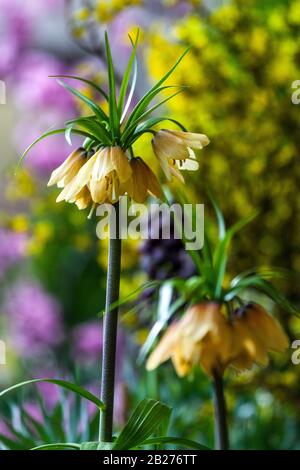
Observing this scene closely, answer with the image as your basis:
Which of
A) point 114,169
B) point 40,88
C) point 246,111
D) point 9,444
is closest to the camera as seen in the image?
point 114,169

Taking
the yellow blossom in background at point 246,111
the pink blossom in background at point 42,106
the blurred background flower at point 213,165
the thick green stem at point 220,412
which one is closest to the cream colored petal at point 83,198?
the thick green stem at point 220,412

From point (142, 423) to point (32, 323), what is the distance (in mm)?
721

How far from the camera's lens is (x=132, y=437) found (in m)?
0.31

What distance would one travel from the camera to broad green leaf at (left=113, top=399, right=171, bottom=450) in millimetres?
309

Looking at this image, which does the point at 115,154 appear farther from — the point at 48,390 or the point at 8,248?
the point at 8,248

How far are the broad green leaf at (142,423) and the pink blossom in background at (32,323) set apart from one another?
2.25 ft

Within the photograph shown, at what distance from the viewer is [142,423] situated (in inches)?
12.2

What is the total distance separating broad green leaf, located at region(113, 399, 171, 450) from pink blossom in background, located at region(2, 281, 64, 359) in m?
0.69

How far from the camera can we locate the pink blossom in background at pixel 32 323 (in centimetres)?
101

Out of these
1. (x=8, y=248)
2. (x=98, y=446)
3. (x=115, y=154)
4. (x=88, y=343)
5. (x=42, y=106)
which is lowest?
(x=98, y=446)

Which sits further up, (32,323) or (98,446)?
(32,323)

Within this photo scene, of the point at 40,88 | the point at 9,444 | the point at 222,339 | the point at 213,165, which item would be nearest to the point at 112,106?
the point at 222,339

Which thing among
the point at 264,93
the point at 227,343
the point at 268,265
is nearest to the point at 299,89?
the point at 264,93
